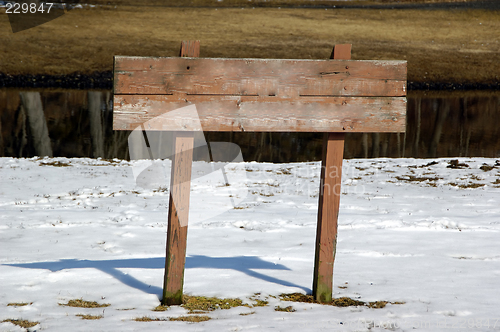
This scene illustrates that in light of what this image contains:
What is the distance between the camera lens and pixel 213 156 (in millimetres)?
22828

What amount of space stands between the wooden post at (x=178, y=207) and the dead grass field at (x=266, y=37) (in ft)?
108

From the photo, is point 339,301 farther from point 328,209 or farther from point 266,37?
point 266,37

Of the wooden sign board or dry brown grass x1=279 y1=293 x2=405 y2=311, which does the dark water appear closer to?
dry brown grass x1=279 y1=293 x2=405 y2=311

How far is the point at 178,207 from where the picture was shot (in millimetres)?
5035

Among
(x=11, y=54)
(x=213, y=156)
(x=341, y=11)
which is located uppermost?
(x=341, y=11)

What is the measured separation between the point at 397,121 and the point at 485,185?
29.4 feet

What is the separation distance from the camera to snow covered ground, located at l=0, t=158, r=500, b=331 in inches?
193

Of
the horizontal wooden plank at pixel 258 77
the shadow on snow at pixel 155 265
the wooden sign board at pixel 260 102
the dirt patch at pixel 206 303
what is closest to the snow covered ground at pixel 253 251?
the shadow on snow at pixel 155 265

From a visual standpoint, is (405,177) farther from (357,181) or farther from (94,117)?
(94,117)

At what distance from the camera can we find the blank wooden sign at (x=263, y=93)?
4805 millimetres

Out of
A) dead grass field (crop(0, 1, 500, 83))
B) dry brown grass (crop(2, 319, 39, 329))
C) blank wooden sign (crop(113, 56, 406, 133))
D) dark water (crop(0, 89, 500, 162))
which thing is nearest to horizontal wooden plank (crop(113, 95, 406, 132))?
blank wooden sign (crop(113, 56, 406, 133))

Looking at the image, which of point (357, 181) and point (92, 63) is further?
point (92, 63)

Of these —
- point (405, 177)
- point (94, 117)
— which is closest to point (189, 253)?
point (405, 177)

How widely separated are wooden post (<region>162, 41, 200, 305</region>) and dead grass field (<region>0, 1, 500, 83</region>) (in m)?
33.0
